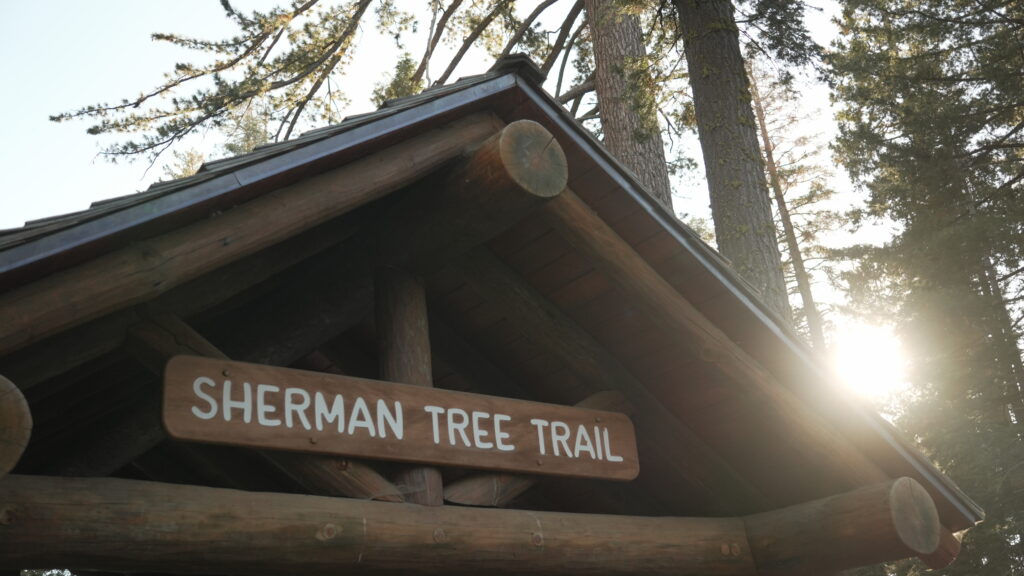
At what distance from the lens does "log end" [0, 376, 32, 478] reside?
2.88 metres

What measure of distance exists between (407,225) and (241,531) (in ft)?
5.67

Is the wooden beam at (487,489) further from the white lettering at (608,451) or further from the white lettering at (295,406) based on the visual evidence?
the white lettering at (295,406)

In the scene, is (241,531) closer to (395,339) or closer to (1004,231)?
(395,339)

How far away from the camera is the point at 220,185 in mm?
3578

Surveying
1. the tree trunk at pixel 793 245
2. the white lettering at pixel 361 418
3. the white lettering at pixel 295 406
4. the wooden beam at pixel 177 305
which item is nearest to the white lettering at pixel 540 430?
the white lettering at pixel 361 418

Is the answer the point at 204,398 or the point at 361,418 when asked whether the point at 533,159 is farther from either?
the point at 204,398

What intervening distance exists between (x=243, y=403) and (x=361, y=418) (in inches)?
21.8

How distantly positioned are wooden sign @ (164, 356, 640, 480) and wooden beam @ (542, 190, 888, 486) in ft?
2.38

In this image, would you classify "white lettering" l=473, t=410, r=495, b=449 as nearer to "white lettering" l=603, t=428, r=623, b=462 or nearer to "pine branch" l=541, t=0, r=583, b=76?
"white lettering" l=603, t=428, r=623, b=462

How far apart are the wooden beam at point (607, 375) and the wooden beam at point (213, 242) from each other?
96 cm

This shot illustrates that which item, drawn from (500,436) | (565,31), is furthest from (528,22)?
(500,436)

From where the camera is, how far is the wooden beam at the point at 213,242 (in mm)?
3119

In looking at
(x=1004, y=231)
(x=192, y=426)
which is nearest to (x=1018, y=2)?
(x=1004, y=231)

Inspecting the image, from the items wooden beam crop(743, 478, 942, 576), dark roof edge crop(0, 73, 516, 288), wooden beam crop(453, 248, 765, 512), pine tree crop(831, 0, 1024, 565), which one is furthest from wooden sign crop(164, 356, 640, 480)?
pine tree crop(831, 0, 1024, 565)
